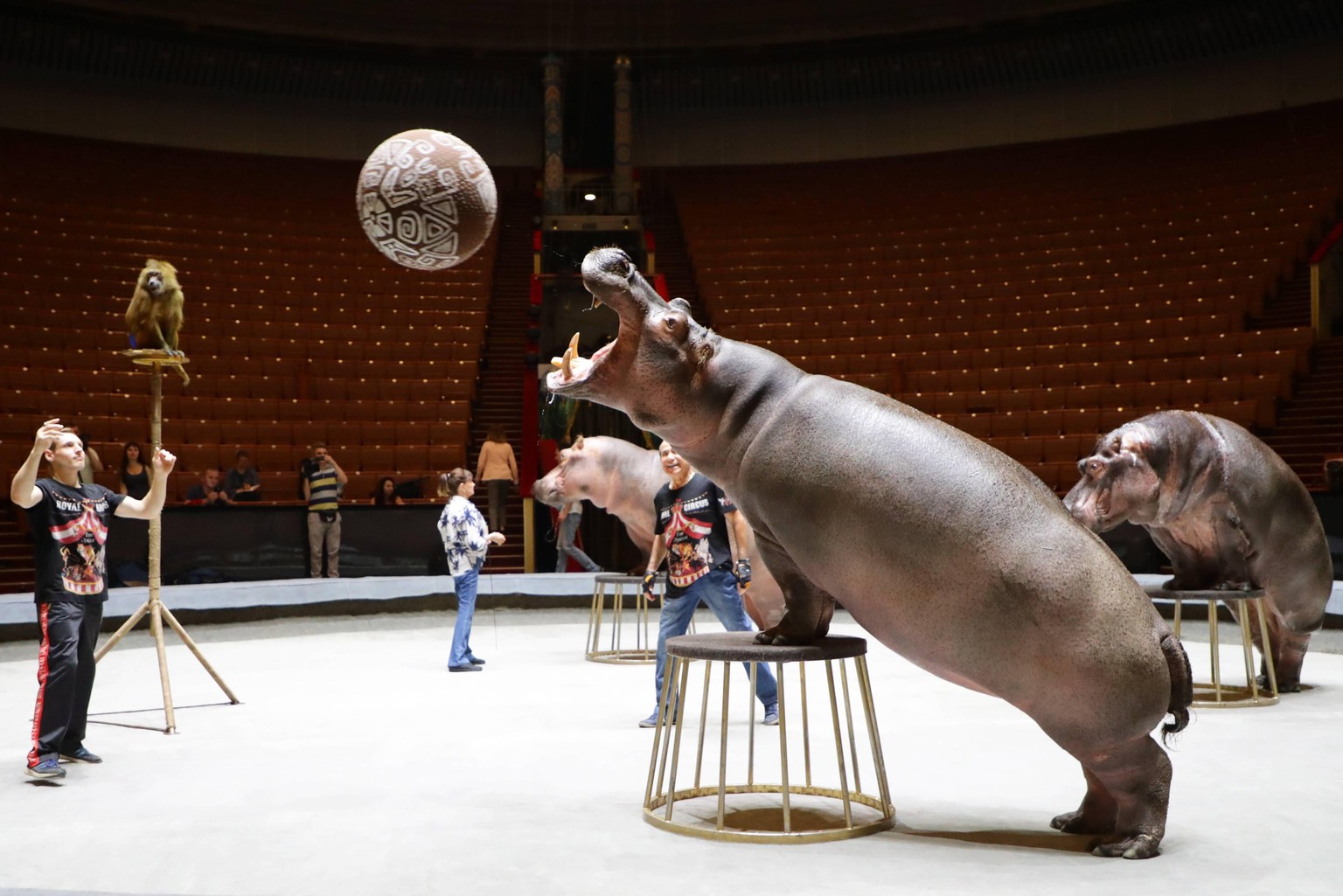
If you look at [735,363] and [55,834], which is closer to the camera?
[735,363]

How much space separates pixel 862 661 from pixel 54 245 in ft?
49.3

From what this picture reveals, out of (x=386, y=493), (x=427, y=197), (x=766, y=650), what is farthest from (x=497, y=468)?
(x=766, y=650)

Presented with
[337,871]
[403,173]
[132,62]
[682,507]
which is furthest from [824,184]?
[337,871]

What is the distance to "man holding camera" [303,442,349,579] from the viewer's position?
1128 cm

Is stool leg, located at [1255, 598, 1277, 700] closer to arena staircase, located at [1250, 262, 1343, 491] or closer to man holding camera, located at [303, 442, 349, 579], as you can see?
arena staircase, located at [1250, 262, 1343, 491]

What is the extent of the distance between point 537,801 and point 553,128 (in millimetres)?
17191

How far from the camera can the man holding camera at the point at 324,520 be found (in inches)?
444

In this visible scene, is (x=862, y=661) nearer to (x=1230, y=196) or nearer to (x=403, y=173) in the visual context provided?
(x=403, y=173)

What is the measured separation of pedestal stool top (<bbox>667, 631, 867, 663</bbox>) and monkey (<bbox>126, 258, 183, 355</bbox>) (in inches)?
138

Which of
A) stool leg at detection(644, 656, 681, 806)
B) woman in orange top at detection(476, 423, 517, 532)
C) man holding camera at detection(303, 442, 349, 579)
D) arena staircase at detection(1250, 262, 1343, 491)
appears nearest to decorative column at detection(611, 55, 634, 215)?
woman in orange top at detection(476, 423, 517, 532)

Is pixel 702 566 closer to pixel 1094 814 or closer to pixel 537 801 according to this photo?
pixel 537 801

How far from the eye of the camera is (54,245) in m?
15.7

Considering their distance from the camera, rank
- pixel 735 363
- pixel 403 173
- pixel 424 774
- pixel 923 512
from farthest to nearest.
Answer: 1. pixel 403 173
2. pixel 424 774
3. pixel 735 363
4. pixel 923 512

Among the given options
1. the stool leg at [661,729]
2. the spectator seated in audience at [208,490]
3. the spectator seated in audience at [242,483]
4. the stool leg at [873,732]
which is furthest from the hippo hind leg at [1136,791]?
the spectator seated in audience at [242,483]
